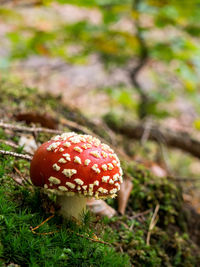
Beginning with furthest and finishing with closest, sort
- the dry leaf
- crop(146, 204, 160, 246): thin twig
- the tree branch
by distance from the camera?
the tree branch < crop(146, 204, 160, 246): thin twig < the dry leaf

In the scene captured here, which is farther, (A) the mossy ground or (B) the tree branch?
(B) the tree branch

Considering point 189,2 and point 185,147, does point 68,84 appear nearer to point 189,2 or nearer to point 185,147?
point 185,147

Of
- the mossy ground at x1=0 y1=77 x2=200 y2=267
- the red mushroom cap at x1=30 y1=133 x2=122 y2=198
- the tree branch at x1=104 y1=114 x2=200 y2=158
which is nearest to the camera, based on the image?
the mossy ground at x1=0 y1=77 x2=200 y2=267

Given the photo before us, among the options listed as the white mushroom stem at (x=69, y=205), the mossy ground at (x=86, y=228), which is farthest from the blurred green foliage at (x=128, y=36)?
the white mushroom stem at (x=69, y=205)

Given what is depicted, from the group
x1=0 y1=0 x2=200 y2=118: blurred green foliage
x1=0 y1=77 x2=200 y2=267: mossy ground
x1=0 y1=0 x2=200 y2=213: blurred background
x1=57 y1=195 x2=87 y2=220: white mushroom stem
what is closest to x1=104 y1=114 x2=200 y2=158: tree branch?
x1=0 y1=0 x2=200 y2=213: blurred background

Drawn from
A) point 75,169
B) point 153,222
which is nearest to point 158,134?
point 153,222

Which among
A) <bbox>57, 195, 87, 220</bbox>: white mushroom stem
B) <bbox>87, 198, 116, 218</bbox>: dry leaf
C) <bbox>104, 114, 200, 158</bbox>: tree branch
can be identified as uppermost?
<bbox>57, 195, 87, 220</bbox>: white mushroom stem

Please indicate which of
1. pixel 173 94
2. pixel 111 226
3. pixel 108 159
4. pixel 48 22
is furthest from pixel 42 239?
pixel 48 22

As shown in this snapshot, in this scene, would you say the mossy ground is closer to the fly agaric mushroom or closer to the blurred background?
the fly agaric mushroom

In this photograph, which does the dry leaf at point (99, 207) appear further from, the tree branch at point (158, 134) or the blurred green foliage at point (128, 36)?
the tree branch at point (158, 134)
